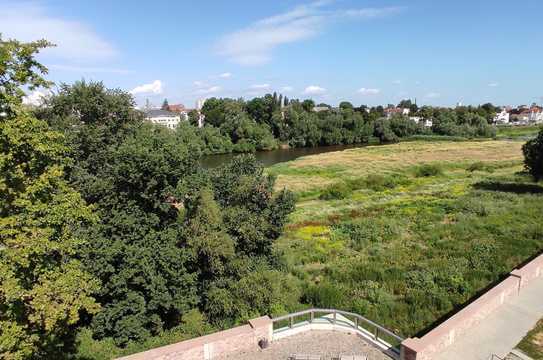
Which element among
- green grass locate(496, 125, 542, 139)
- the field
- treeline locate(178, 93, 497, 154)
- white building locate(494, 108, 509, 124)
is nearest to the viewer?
the field

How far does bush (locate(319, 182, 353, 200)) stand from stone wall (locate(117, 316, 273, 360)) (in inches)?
1216

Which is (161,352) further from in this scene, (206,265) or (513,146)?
(513,146)

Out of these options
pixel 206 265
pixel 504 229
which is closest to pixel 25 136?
pixel 206 265

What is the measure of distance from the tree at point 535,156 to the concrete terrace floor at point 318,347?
31.4 m

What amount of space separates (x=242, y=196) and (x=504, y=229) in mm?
19062

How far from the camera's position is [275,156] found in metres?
84.9

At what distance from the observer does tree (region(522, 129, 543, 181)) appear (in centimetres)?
3322

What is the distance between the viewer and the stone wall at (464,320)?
970 cm

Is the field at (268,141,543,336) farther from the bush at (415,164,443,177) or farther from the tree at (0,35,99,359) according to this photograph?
the tree at (0,35,99,359)

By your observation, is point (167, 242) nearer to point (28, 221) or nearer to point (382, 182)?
point (28, 221)

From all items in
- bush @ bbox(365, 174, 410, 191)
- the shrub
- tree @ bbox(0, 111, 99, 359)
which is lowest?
the shrub

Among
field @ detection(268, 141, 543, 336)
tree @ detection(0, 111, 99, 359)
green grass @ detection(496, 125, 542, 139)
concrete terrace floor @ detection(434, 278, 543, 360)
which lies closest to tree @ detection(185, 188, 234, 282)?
field @ detection(268, 141, 543, 336)

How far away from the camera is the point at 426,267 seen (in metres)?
19.7

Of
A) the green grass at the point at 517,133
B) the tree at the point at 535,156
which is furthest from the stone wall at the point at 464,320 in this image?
the green grass at the point at 517,133
